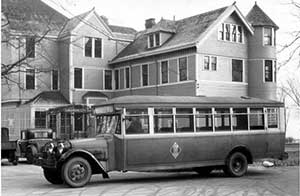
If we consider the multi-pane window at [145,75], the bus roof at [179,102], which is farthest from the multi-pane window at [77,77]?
the bus roof at [179,102]

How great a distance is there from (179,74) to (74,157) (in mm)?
20647

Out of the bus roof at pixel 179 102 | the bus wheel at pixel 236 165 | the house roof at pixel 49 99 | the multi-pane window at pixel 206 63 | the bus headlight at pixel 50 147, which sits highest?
the multi-pane window at pixel 206 63

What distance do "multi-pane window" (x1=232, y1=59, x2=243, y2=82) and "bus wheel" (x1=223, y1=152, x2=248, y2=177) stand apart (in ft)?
61.5

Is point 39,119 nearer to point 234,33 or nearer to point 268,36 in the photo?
point 234,33

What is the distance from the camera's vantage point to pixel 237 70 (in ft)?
114

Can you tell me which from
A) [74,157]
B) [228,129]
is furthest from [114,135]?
[228,129]

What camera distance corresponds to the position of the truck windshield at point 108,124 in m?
14.4

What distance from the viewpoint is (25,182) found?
50.0 ft

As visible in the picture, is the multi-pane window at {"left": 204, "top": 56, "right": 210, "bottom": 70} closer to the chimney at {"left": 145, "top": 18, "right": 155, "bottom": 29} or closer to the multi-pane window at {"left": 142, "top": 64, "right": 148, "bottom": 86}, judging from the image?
the multi-pane window at {"left": 142, "top": 64, "right": 148, "bottom": 86}

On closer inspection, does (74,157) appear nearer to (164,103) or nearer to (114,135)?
(114,135)

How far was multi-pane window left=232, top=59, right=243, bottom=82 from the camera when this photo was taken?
3456 cm

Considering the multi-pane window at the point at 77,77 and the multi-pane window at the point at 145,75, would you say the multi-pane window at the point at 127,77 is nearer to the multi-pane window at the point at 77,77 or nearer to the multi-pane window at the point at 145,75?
the multi-pane window at the point at 145,75

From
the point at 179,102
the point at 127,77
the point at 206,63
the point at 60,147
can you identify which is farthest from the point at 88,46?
the point at 60,147

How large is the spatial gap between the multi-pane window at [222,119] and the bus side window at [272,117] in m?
1.77
